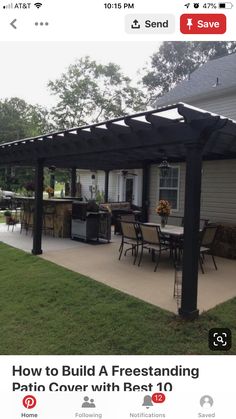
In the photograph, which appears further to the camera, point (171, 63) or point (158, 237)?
point (171, 63)

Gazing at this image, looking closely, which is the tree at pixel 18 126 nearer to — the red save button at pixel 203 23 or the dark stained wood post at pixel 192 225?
the dark stained wood post at pixel 192 225

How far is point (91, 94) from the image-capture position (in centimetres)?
2370

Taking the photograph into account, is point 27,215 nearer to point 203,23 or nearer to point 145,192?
point 145,192

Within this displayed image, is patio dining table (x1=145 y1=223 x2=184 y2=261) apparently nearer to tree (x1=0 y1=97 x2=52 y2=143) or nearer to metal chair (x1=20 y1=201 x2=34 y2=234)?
metal chair (x1=20 y1=201 x2=34 y2=234)

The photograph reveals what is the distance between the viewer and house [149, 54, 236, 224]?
8.44 m

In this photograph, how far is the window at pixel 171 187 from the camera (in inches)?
392

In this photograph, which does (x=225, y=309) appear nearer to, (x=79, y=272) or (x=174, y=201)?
(x=79, y=272)

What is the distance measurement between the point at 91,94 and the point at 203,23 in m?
22.5

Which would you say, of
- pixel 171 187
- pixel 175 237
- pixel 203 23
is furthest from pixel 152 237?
pixel 171 187

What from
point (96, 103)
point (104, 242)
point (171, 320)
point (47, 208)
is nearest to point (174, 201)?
point (104, 242)

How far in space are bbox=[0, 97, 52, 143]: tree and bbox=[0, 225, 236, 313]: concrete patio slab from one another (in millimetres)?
16615

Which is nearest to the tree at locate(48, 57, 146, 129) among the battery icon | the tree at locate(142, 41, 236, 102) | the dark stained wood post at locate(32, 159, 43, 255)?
the tree at locate(142, 41, 236, 102)

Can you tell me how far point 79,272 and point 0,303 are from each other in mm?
1456
